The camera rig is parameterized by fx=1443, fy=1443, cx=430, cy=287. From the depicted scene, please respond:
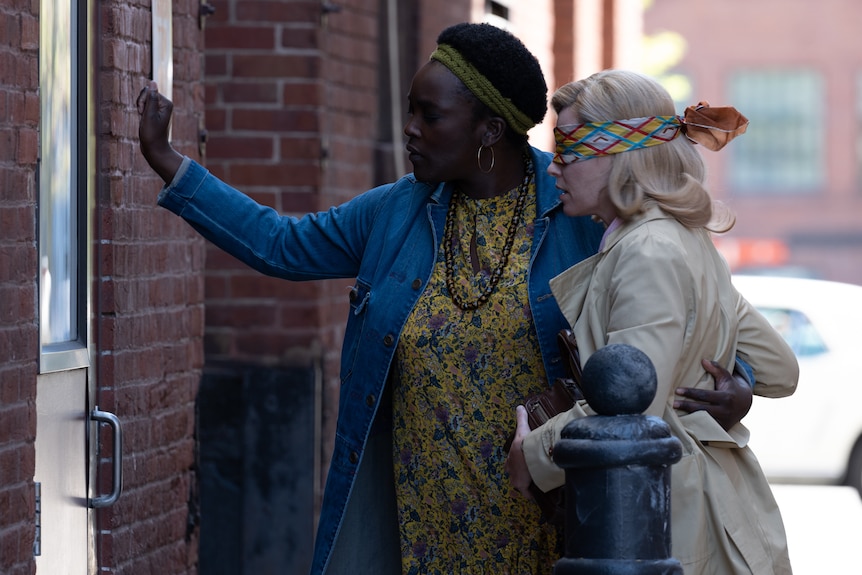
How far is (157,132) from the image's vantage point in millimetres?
3609

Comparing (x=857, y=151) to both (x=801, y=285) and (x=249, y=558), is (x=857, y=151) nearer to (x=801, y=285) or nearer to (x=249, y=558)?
(x=801, y=285)

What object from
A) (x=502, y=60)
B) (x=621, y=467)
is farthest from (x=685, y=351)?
(x=502, y=60)

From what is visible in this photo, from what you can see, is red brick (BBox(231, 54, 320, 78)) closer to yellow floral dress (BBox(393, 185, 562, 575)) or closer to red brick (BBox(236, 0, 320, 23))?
red brick (BBox(236, 0, 320, 23))

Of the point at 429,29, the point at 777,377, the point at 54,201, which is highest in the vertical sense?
the point at 429,29

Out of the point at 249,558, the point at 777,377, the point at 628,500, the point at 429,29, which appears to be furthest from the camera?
the point at 429,29

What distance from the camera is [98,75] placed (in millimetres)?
4062

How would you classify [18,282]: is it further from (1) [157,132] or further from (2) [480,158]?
(2) [480,158]

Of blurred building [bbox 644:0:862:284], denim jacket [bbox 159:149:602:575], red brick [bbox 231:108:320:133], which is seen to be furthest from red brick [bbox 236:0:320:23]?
blurred building [bbox 644:0:862:284]

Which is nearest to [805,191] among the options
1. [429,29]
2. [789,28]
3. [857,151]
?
[857,151]

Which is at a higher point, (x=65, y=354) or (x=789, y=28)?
(x=789, y=28)

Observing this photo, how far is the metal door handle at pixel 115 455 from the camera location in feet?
13.1

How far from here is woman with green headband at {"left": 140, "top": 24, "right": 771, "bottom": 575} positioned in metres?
3.47

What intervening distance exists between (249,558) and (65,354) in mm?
2495

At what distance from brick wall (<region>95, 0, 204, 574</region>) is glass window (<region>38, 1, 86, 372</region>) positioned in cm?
10
